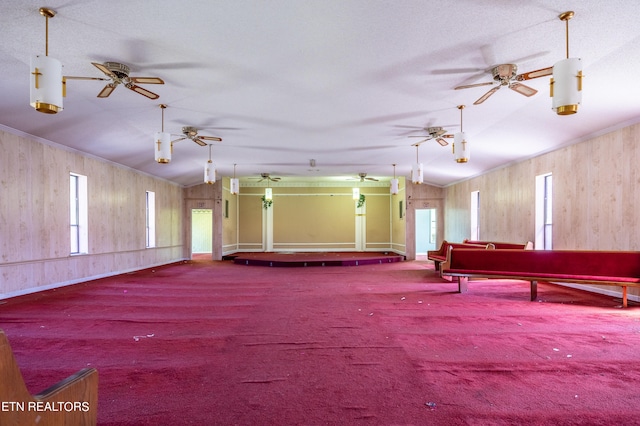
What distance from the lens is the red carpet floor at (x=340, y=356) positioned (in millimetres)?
2338

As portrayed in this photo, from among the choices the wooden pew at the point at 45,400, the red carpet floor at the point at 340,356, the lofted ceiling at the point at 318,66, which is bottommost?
the red carpet floor at the point at 340,356

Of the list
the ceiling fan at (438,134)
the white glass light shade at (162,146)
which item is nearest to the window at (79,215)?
the white glass light shade at (162,146)

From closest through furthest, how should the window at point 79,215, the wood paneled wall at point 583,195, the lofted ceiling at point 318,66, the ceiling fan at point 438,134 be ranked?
the lofted ceiling at point 318,66, the wood paneled wall at point 583,195, the ceiling fan at point 438,134, the window at point 79,215

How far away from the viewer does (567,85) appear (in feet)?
11.3

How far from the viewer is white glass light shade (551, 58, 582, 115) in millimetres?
3400

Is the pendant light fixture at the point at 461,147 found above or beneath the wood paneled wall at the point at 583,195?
above

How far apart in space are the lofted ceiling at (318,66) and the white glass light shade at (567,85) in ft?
1.60

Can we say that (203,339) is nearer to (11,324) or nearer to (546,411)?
(11,324)

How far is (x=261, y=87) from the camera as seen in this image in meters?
5.21

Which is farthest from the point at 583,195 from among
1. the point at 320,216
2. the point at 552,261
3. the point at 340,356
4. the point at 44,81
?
the point at 320,216

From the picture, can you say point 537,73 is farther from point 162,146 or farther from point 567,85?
point 162,146

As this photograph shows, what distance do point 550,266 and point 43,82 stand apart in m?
7.62

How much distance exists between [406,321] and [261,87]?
392 cm

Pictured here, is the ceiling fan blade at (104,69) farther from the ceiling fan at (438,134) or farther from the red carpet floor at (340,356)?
the ceiling fan at (438,134)
